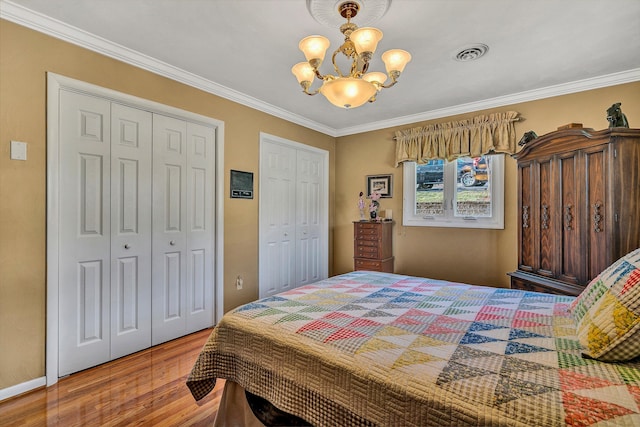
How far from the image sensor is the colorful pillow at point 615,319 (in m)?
0.98

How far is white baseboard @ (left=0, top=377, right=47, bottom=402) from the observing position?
6.39ft

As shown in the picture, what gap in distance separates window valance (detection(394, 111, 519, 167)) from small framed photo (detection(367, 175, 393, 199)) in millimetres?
318

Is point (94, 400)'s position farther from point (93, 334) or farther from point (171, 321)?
point (171, 321)

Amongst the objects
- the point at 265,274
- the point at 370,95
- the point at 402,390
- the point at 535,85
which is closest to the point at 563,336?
the point at 402,390

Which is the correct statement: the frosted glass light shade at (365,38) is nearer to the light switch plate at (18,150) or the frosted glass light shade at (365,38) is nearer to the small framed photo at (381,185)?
the light switch plate at (18,150)

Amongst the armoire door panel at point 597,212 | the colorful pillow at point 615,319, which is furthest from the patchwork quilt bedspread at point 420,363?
the armoire door panel at point 597,212

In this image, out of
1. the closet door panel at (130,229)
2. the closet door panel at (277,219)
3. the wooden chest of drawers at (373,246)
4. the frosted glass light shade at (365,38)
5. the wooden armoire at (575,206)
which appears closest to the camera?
the frosted glass light shade at (365,38)

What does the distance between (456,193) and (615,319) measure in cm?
294

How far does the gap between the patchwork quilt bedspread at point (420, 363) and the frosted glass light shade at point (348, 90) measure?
1.20 m

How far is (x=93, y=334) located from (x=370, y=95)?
8.71 ft

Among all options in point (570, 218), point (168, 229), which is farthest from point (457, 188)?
point (168, 229)

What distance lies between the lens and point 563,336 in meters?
1.24

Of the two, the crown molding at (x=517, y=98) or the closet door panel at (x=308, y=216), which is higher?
the crown molding at (x=517, y=98)

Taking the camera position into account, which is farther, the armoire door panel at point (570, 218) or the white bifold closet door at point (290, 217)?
the white bifold closet door at point (290, 217)
